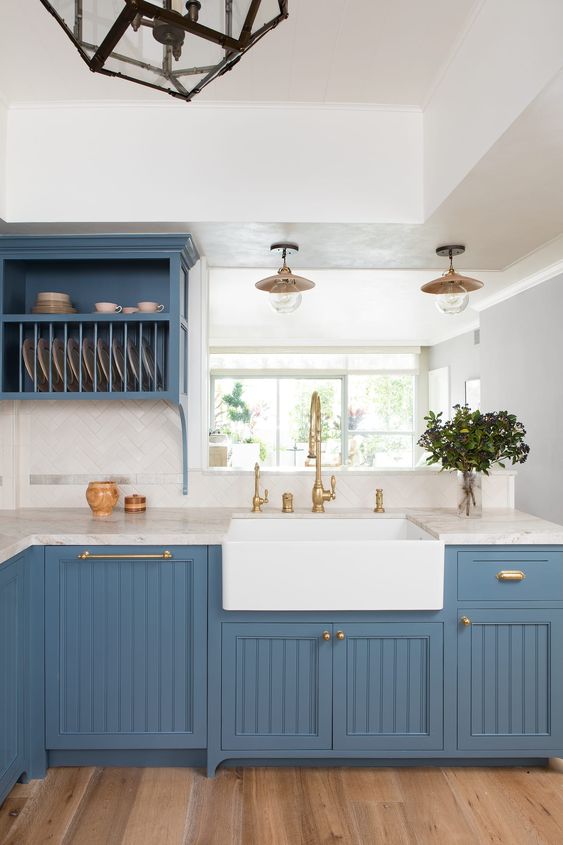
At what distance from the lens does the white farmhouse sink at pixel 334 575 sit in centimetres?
212

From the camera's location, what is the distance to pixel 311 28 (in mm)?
1933

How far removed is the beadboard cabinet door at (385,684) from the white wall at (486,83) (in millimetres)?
1610

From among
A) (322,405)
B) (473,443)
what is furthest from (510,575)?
(322,405)

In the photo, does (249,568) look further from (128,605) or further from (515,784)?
(515,784)

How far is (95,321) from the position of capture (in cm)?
253

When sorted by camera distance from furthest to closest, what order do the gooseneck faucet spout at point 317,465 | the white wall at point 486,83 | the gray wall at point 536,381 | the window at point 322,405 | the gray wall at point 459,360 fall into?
the window at point 322,405
the gray wall at point 459,360
the gray wall at point 536,381
the gooseneck faucet spout at point 317,465
the white wall at point 486,83

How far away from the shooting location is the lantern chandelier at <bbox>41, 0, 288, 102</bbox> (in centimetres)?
97

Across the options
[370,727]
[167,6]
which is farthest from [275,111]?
[370,727]

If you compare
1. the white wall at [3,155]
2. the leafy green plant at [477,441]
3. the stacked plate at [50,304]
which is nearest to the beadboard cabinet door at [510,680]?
the leafy green plant at [477,441]

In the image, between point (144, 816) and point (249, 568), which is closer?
point (144, 816)

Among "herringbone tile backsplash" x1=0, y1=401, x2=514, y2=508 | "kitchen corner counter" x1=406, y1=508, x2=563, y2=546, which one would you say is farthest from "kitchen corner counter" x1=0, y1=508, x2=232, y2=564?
"kitchen corner counter" x1=406, y1=508, x2=563, y2=546

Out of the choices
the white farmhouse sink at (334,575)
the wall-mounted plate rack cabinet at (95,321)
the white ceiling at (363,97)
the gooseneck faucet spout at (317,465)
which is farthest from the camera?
the gooseneck faucet spout at (317,465)

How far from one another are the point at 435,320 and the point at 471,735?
5424 mm

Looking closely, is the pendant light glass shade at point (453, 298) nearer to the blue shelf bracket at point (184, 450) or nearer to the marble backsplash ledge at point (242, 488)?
the marble backsplash ledge at point (242, 488)
